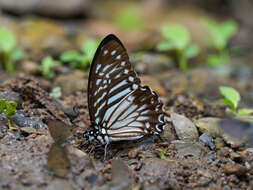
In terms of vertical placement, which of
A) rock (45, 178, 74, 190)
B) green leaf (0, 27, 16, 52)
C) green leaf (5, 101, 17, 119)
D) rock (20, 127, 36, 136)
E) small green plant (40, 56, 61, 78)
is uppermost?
green leaf (0, 27, 16, 52)

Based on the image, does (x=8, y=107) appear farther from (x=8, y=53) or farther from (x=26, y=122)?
(x=8, y=53)

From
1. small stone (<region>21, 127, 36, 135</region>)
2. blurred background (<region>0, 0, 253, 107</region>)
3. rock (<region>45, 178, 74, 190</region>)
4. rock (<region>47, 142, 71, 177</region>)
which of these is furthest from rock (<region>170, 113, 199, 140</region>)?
small stone (<region>21, 127, 36, 135</region>)

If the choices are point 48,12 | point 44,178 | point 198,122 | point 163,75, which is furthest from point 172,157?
point 48,12

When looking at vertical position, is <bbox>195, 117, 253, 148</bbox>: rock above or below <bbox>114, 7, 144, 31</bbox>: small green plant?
below

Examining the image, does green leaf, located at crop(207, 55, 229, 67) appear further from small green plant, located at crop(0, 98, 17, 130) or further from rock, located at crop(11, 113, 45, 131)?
small green plant, located at crop(0, 98, 17, 130)

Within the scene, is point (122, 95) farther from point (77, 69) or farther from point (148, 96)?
point (77, 69)

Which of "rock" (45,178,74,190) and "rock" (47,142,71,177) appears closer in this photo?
"rock" (45,178,74,190)
